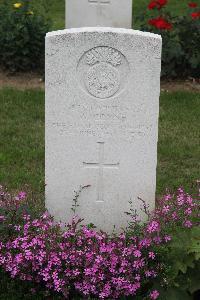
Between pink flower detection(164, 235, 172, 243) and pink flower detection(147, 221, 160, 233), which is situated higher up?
pink flower detection(147, 221, 160, 233)

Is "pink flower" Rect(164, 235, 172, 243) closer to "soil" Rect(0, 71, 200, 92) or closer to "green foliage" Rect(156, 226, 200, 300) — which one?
"green foliage" Rect(156, 226, 200, 300)

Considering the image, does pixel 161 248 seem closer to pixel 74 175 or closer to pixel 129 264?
pixel 129 264

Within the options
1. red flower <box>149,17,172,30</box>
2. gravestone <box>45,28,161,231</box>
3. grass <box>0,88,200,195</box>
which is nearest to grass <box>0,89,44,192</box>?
grass <box>0,88,200,195</box>

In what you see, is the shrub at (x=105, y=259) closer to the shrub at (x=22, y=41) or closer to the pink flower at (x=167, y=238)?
the pink flower at (x=167, y=238)

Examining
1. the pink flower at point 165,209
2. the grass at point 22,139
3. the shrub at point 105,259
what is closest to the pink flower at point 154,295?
the shrub at point 105,259

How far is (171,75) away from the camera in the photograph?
A: 903 centimetres

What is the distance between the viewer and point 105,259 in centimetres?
429

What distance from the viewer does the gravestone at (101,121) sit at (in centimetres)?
459

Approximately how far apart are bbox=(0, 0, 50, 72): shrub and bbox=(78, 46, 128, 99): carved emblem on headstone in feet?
14.9

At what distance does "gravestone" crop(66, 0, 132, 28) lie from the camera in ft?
29.3

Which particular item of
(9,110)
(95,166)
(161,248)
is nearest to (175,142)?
(9,110)

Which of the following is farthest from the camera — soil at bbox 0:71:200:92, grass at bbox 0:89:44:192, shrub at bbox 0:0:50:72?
shrub at bbox 0:0:50:72

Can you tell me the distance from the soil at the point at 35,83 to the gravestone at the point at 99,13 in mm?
844

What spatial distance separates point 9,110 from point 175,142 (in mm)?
1951
